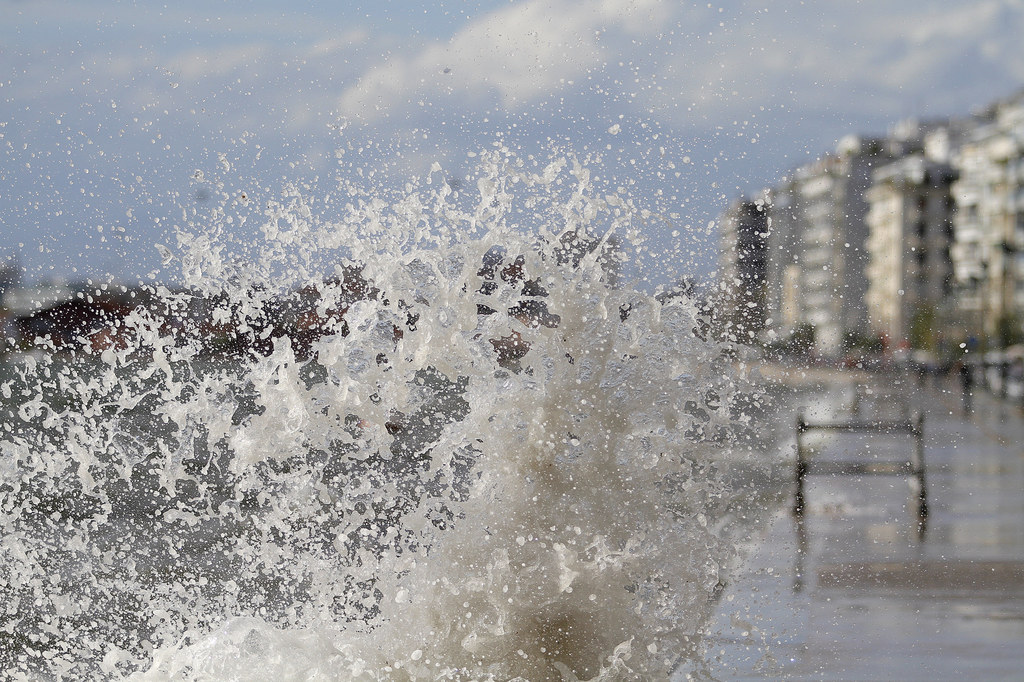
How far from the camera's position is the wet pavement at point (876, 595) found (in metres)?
4.05

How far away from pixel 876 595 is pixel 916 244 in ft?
326

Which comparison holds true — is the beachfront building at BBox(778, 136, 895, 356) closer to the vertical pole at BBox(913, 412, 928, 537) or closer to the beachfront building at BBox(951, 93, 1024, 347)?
the beachfront building at BBox(951, 93, 1024, 347)

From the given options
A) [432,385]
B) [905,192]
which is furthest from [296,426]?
[905,192]

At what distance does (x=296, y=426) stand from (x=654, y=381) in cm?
143

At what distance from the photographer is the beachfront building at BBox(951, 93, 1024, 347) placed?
78.1 meters

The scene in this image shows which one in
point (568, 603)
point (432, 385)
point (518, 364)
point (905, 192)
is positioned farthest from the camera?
point (905, 192)

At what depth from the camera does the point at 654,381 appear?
452 cm

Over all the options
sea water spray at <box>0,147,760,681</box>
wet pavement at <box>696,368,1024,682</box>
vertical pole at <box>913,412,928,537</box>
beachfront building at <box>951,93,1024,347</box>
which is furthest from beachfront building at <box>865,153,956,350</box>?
sea water spray at <box>0,147,760,681</box>

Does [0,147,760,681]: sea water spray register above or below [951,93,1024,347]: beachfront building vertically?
below

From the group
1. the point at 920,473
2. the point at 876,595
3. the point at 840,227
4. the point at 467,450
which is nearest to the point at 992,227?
the point at 840,227

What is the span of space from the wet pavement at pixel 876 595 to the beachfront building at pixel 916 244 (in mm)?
91544

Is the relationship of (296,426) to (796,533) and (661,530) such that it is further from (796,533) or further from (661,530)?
(796,533)

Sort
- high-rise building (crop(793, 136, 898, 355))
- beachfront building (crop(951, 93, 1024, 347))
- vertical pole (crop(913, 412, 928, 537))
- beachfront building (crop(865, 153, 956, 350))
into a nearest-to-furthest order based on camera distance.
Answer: vertical pole (crop(913, 412, 928, 537)) < beachfront building (crop(951, 93, 1024, 347)) < beachfront building (crop(865, 153, 956, 350)) < high-rise building (crop(793, 136, 898, 355))

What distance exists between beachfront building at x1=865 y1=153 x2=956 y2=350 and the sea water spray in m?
94.8
